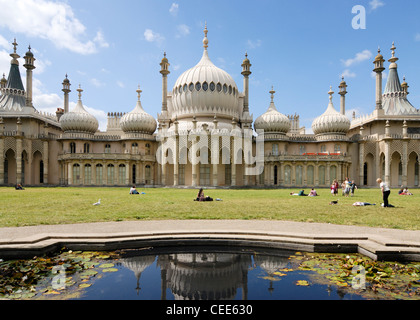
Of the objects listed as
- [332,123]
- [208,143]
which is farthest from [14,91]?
[332,123]

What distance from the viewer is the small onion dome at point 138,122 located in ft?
170

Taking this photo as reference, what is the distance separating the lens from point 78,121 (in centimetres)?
5150

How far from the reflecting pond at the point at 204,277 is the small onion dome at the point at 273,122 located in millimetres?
46018

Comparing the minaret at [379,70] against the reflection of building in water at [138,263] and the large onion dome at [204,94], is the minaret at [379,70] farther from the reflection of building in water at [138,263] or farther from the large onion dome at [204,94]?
the reflection of building in water at [138,263]

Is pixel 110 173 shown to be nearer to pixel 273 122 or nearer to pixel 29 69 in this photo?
pixel 29 69

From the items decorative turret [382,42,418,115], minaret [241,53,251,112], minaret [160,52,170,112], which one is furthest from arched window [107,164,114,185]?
decorative turret [382,42,418,115]

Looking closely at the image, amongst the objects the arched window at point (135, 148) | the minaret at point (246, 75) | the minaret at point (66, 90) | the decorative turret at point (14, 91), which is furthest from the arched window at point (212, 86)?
the decorative turret at point (14, 91)

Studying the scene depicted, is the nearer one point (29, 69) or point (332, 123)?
point (332, 123)

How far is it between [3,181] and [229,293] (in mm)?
53566

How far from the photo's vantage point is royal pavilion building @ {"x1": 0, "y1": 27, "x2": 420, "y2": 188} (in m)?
44.5

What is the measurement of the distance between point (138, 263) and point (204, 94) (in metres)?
43.5
